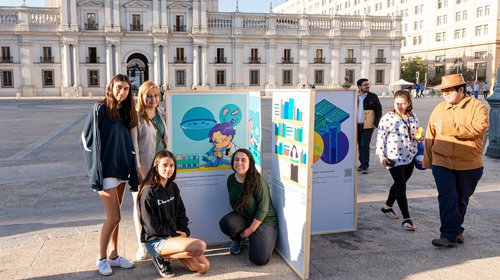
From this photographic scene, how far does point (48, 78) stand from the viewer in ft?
163

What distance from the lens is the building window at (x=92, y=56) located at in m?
49.8

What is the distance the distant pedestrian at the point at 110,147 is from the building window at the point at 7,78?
169 feet

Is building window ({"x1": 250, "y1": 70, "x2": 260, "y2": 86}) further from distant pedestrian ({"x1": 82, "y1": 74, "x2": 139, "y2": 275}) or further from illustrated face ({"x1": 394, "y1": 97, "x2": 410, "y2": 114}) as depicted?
distant pedestrian ({"x1": 82, "y1": 74, "x2": 139, "y2": 275})

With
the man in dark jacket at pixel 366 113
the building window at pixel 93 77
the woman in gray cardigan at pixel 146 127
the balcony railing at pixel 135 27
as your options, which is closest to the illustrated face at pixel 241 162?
the woman in gray cardigan at pixel 146 127

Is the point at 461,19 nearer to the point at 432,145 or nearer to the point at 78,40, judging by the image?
the point at 78,40

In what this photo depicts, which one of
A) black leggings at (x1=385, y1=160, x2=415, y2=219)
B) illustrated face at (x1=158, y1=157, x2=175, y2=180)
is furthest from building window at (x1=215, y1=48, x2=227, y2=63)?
illustrated face at (x1=158, y1=157, x2=175, y2=180)

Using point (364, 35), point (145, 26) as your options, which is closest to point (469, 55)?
point (364, 35)

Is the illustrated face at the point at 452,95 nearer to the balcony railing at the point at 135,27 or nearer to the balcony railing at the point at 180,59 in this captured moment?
the balcony railing at the point at 180,59

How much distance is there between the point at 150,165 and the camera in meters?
4.50

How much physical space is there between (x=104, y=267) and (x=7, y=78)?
5185cm

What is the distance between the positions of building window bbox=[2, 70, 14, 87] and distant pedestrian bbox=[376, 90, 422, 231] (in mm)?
51757

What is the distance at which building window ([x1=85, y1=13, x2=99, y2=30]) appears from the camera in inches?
1953

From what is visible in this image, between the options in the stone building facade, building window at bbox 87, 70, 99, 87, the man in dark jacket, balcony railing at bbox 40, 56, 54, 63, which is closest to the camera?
the man in dark jacket

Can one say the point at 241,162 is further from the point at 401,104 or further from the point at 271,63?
the point at 271,63
